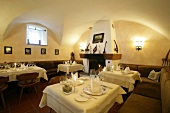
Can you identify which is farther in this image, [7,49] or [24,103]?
[7,49]

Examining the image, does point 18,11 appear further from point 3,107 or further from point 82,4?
point 3,107

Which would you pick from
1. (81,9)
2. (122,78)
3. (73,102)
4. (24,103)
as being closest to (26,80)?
(24,103)

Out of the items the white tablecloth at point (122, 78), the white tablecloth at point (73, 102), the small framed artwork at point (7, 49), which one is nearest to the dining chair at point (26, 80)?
the white tablecloth at point (73, 102)

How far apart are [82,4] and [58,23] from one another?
1.92 meters

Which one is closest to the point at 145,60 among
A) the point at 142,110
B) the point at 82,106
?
the point at 142,110

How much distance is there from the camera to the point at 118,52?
5195mm

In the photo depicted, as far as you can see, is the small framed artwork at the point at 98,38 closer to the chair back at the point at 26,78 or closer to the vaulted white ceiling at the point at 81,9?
the vaulted white ceiling at the point at 81,9

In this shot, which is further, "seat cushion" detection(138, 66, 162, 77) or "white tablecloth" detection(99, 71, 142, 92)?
"seat cushion" detection(138, 66, 162, 77)

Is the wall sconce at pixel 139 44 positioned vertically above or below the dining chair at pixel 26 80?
above

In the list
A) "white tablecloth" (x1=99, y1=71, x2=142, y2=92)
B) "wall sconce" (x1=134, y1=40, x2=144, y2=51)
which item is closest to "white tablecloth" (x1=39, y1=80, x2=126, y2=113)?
"white tablecloth" (x1=99, y1=71, x2=142, y2=92)

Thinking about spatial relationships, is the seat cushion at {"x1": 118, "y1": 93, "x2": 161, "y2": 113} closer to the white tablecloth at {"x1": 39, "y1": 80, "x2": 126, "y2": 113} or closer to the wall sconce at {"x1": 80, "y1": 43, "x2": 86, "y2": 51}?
the white tablecloth at {"x1": 39, "y1": 80, "x2": 126, "y2": 113}

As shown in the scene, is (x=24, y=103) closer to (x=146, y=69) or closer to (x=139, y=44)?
(x=146, y=69)

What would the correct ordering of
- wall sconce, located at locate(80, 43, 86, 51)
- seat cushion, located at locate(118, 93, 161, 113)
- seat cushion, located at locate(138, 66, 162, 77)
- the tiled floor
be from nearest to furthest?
seat cushion, located at locate(118, 93, 161, 113) < the tiled floor < seat cushion, located at locate(138, 66, 162, 77) < wall sconce, located at locate(80, 43, 86, 51)

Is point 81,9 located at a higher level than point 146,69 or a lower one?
higher
